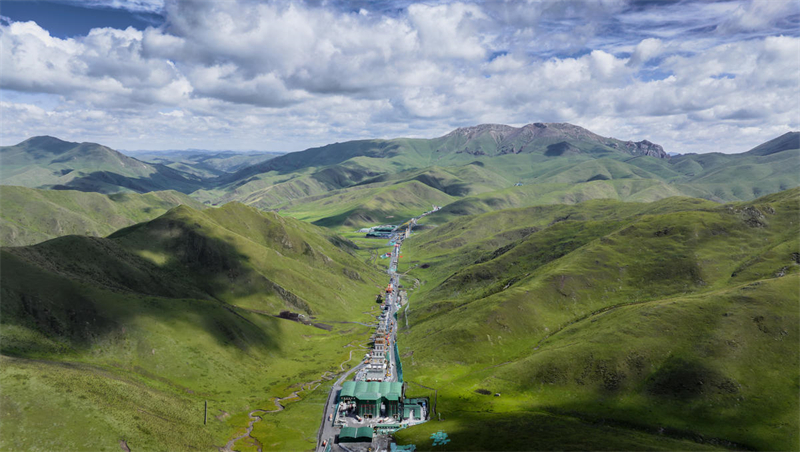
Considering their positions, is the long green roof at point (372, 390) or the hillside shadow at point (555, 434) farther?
the long green roof at point (372, 390)

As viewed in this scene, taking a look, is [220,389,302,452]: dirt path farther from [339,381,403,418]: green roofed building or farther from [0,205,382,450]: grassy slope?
[339,381,403,418]: green roofed building

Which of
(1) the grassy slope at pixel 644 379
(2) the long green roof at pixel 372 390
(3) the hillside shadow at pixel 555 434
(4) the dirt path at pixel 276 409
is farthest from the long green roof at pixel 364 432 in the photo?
(4) the dirt path at pixel 276 409

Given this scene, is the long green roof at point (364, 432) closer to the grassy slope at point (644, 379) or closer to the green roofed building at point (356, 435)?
the green roofed building at point (356, 435)

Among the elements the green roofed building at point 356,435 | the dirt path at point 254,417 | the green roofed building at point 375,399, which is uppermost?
the green roofed building at point 375,399

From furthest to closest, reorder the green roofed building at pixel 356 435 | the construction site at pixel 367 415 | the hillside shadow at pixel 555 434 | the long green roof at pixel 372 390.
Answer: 1. the long green roof at pixel 372 390
2. the green roofed building at pixel 356 435
3. the construction site at pixel 367 415
4. the hillside shadow at pixel 555 434

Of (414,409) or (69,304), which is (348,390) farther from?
(69,304)

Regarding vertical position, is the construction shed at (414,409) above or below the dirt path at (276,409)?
above

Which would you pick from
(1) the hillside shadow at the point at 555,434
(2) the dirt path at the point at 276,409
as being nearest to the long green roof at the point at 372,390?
(1) the hillside shadow at the point at 555,434

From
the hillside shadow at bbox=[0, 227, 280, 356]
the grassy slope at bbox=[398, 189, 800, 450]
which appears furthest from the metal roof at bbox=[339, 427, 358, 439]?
the hillside shadow at bbox=[0, 227, 280, 356]

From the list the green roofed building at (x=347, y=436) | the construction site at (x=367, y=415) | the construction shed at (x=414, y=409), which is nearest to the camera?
the construction site at (x=367, y=415)

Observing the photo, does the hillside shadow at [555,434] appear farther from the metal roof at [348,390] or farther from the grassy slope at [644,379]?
the metal roof at [348,390]
